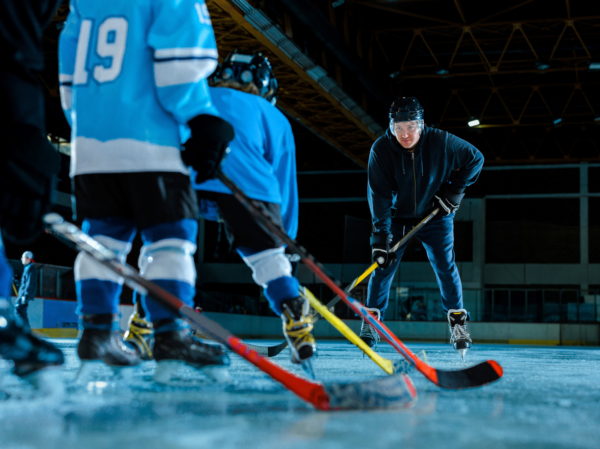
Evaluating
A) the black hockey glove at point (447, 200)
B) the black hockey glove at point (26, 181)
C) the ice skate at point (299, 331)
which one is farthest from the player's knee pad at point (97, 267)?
the black hockey glove at point (447, 200)

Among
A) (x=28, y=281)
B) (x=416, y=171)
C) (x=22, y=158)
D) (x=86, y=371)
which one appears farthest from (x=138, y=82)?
(x=28, y=281)

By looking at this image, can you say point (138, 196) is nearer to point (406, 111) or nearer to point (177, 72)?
point (177, 72)

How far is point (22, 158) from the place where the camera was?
1488mm

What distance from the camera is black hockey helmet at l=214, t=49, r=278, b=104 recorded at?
2529 millimetres

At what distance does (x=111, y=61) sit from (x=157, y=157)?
0.34 meters

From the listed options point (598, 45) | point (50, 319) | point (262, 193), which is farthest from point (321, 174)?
point (262, 193)

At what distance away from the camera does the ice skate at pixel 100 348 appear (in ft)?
6.19

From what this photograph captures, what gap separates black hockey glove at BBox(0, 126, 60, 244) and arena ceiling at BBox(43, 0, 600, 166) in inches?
273

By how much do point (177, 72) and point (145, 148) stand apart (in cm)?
24

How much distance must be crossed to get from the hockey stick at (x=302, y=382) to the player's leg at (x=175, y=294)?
0.19 metres

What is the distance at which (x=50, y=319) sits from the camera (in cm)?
1030

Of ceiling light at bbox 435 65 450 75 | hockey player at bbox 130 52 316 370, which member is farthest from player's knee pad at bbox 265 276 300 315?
ceiling light at bbox 435 65 450 75

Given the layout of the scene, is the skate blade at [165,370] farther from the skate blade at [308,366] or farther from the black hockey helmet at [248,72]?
the black hockey helmet at [248,72]

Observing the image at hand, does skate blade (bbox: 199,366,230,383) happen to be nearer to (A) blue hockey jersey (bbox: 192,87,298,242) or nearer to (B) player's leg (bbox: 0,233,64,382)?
(B) player's leg (bbox: 0,233,64,382)
